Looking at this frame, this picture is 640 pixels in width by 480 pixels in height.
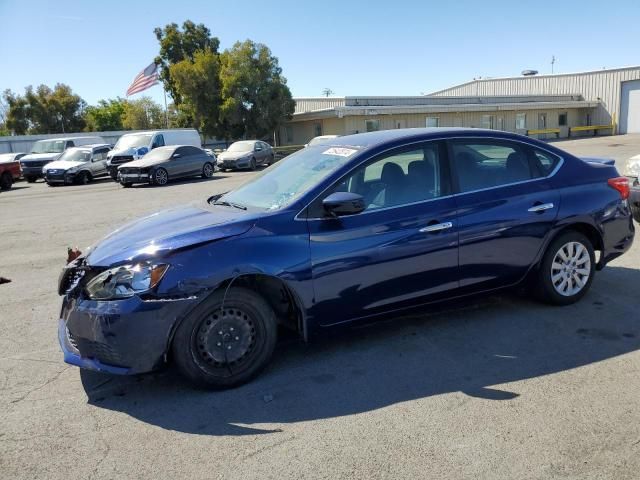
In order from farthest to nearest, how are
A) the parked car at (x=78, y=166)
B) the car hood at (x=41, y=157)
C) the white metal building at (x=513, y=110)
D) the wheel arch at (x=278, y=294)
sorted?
the white metal building at (x=513, y=110) < the car hood at (x=41, y=157) < the parked car at (x=78, y=166) < the wheel arch at (x=278, y=294)

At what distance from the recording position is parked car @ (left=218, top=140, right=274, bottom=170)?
89.4 feet

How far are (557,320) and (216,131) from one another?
132ft

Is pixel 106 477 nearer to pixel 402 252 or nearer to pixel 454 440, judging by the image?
pixel 454 440

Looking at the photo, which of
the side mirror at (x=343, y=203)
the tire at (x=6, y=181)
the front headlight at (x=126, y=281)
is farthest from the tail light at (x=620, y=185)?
the tire at (x=6, y=181)

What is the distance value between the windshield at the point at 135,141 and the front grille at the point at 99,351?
22.2m

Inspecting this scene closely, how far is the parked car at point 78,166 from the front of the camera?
22.2 metres

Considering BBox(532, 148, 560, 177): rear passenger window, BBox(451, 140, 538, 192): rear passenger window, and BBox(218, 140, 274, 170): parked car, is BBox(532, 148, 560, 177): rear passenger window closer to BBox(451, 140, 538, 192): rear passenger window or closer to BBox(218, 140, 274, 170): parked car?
BBox(451, 140, 538, 192): rear passenger window

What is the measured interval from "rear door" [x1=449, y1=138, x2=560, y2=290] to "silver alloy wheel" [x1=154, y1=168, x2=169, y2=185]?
16.9 metres

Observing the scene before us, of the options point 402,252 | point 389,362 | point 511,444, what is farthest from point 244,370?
point 511,444

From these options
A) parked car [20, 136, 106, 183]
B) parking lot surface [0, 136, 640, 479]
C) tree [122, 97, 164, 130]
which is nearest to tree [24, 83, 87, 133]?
tree [122, 97, 164, 130]

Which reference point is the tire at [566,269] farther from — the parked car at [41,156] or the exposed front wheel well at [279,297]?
the parked car at [41,156]

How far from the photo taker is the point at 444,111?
130 feet

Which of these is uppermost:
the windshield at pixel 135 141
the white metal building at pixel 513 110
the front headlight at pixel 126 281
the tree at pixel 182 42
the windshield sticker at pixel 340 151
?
the tree at pixel 182 42

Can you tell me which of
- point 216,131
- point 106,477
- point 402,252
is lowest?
point 106,477
